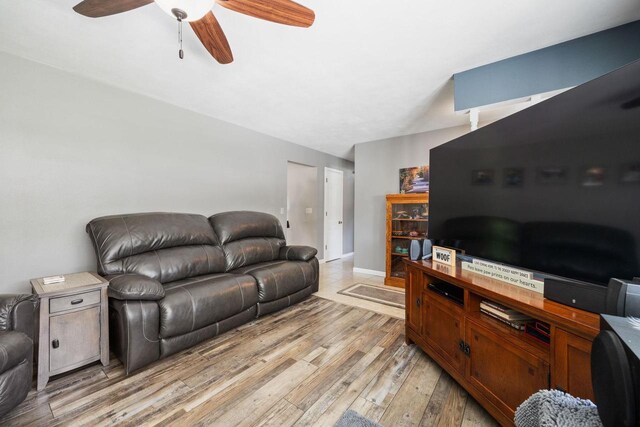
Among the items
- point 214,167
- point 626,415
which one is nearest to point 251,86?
point 214,167

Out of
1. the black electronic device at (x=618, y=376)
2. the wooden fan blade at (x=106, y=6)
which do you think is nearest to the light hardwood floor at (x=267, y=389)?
the black electronic device at (x=618, y=376)

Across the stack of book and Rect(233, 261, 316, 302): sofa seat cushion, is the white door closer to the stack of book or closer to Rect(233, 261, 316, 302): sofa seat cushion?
Rect(233, 261, 316, 302): sofa seat cushion

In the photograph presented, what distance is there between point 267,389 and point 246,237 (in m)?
1.92

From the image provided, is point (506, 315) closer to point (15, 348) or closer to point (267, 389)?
point (267, 389)

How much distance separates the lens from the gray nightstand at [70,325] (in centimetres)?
159

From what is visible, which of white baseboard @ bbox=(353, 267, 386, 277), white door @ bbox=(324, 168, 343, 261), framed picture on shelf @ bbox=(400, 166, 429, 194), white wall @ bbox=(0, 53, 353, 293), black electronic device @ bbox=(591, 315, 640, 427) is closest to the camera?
black electronic device @ bbox=(591, 315, 640, 427)

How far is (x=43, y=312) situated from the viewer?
159 cm

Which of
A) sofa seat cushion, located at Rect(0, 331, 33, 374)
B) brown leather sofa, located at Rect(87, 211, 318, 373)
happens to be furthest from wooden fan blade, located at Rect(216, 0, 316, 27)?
sofa seat cushion, located at Rect(0, 331, 33, 374)

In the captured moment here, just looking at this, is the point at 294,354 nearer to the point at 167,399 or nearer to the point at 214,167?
the point at 167,399

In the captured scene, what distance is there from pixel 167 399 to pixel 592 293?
2257 millimetres

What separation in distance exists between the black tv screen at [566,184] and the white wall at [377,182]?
2427 millimetres

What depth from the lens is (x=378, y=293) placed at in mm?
3508

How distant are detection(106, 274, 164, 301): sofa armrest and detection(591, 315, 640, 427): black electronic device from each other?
2.24 meters

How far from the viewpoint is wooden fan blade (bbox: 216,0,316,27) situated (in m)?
1.24
